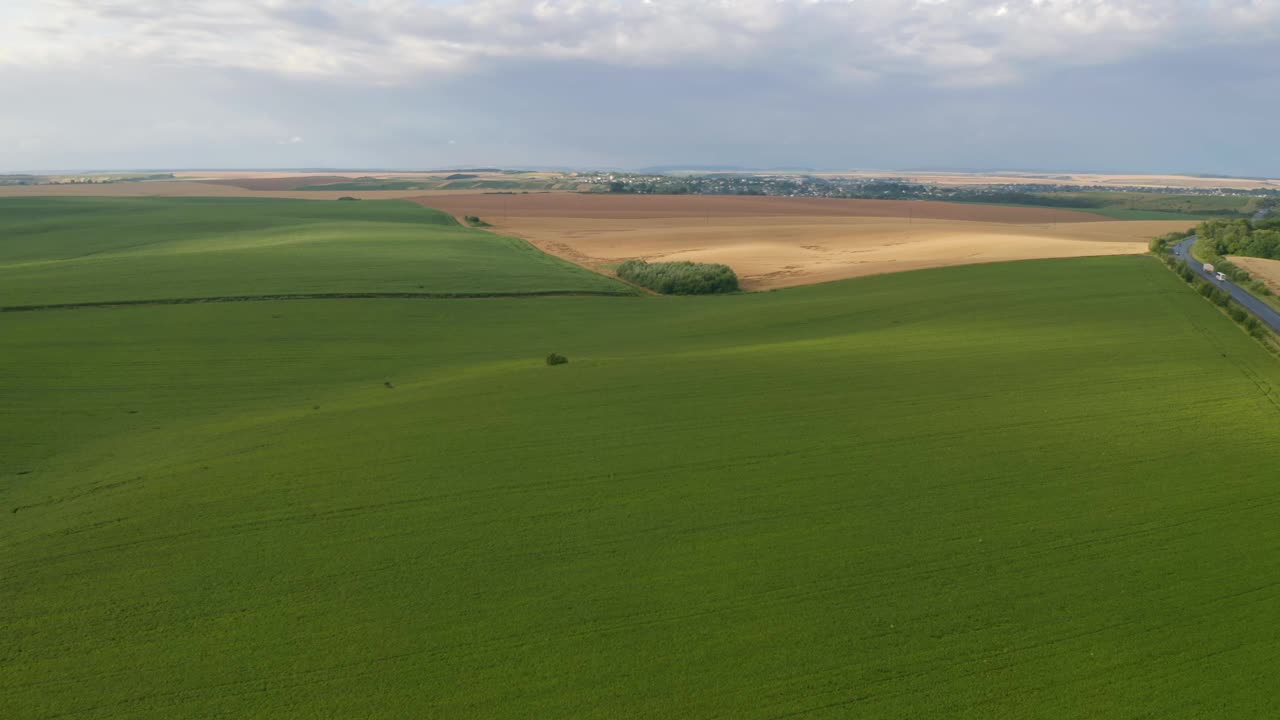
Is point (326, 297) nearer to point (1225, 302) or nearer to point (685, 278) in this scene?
point (685, 278)

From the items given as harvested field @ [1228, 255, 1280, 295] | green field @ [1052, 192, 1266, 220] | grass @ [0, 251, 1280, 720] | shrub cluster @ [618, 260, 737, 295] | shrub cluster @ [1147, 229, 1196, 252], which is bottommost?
grass @ [0, 251, 1280, 720]

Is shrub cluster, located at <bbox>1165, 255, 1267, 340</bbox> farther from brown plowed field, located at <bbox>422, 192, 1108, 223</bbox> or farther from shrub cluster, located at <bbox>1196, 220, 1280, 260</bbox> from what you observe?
brown plowed field, located at <bbox>422, 192, 1108, 223</bbox>

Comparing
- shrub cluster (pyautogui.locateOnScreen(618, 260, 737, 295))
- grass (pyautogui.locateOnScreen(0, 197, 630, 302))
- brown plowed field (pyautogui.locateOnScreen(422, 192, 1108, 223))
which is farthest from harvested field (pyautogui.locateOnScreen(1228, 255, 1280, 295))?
brown plowed field (pyautogui.locateOnScreen(422, 192, 1108, 223))

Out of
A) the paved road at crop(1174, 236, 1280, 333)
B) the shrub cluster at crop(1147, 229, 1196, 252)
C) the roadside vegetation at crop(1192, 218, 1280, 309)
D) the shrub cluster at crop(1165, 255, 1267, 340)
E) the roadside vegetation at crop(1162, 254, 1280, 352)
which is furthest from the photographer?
the shrub cluster at crop(1147, 229, 1196, 252)

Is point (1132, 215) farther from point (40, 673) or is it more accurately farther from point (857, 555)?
point (40, 673)

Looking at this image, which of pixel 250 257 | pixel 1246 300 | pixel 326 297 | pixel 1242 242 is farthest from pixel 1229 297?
pixel 250 257

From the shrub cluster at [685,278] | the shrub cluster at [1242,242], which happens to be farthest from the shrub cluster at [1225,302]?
the shrub cluster at [685,278]

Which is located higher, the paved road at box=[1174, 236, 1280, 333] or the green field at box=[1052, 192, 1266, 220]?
the green field at box=[1052, 192, 1266, 220]
